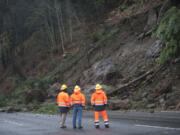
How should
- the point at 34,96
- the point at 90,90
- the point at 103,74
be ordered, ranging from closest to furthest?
1. the point at 90,90
2. the point at 103,74
3. the point at 34,96

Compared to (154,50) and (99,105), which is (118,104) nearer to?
(154,50)

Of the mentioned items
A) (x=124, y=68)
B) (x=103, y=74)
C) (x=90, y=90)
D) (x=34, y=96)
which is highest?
(x=124, y=68)

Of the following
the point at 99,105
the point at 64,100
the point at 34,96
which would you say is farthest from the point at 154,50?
the point at 34,96

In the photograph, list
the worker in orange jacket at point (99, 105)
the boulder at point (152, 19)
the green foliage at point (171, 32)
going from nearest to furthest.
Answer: the worker in orange jacket at point (99, 105) → the green foliage at point (171, 32) → the boulder at point (152, 19)

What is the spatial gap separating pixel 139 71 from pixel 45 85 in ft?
46.3

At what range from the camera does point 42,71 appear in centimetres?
4488

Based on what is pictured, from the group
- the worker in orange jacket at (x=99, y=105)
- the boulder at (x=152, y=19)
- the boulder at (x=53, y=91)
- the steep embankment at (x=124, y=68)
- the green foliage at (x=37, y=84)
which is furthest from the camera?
the green foliage at (x=37, y=84)

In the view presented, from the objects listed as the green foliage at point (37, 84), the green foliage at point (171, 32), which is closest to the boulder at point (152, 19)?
the green foliage at point (171, 32)

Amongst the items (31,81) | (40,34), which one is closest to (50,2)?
(40,34)

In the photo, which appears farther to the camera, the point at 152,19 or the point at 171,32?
the point at 152,19

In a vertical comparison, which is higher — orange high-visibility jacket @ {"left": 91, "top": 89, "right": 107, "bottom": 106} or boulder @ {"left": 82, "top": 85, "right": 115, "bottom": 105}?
boulder @ {"left": 82, "top": 85, "right": 115, "bottom": 105}

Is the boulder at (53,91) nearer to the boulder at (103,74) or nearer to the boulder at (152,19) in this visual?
the boulder at (103,74)

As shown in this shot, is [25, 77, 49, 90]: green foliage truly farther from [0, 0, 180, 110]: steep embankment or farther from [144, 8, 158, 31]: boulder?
[144, 8, 158, 31]: boulder

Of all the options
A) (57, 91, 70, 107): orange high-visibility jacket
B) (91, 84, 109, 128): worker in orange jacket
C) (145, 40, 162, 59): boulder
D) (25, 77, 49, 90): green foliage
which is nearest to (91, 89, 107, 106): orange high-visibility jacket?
(91, 84, 109, 128): worker in orange jacket
